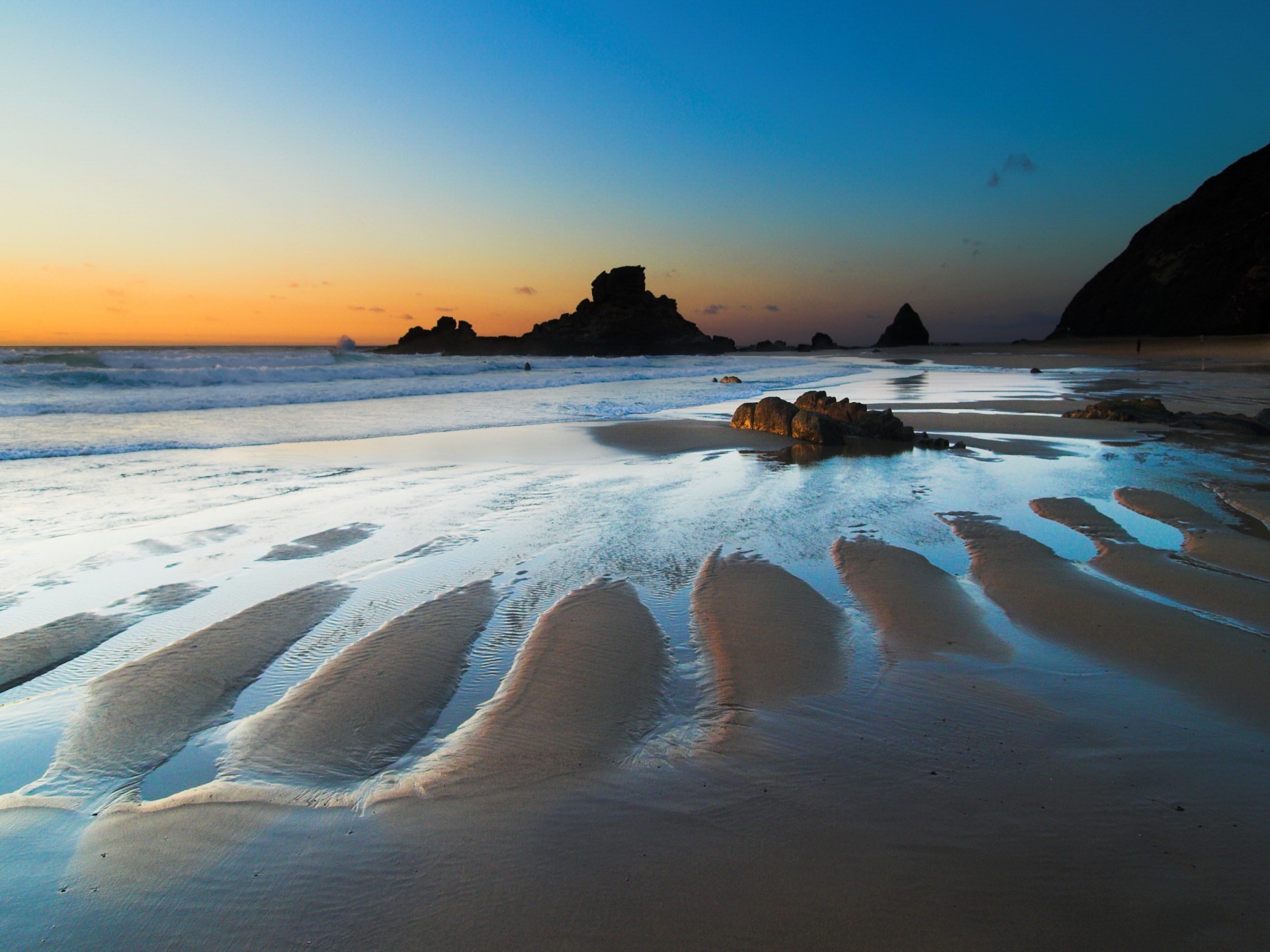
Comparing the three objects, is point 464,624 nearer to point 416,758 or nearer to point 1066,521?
point 416,758

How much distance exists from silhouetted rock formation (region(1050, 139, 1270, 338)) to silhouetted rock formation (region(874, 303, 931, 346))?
33.0 metres

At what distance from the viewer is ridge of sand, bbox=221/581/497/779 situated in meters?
2.45

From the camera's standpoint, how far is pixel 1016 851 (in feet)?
6.35

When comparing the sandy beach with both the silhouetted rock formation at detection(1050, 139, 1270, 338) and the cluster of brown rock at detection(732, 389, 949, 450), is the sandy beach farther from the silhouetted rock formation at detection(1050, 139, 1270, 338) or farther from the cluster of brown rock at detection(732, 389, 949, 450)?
the silhouetted rock formation at detection(1050, 139, 1270, 338)

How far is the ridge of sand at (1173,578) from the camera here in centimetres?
382

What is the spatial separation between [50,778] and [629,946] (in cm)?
216

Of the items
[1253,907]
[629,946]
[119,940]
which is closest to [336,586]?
[119,940]

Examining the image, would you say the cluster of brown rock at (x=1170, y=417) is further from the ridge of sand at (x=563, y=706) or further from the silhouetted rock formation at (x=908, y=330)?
the silhouetted rock formation at (x=908, y=330)

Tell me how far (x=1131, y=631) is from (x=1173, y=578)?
45.9 inches

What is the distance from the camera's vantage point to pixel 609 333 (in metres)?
96.2

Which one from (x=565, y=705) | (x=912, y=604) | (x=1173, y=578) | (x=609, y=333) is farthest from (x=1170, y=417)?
(x=609, y=333)

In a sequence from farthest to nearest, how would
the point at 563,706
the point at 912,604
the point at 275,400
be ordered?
the point at 275,400, the point at 912,604, the point at 563,706

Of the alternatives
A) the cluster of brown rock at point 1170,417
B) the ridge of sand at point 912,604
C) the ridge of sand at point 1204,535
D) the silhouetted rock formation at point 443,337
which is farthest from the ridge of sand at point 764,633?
the silhouetted rock formation at point 443,337

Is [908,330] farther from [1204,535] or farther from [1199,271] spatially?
[1204,535]
